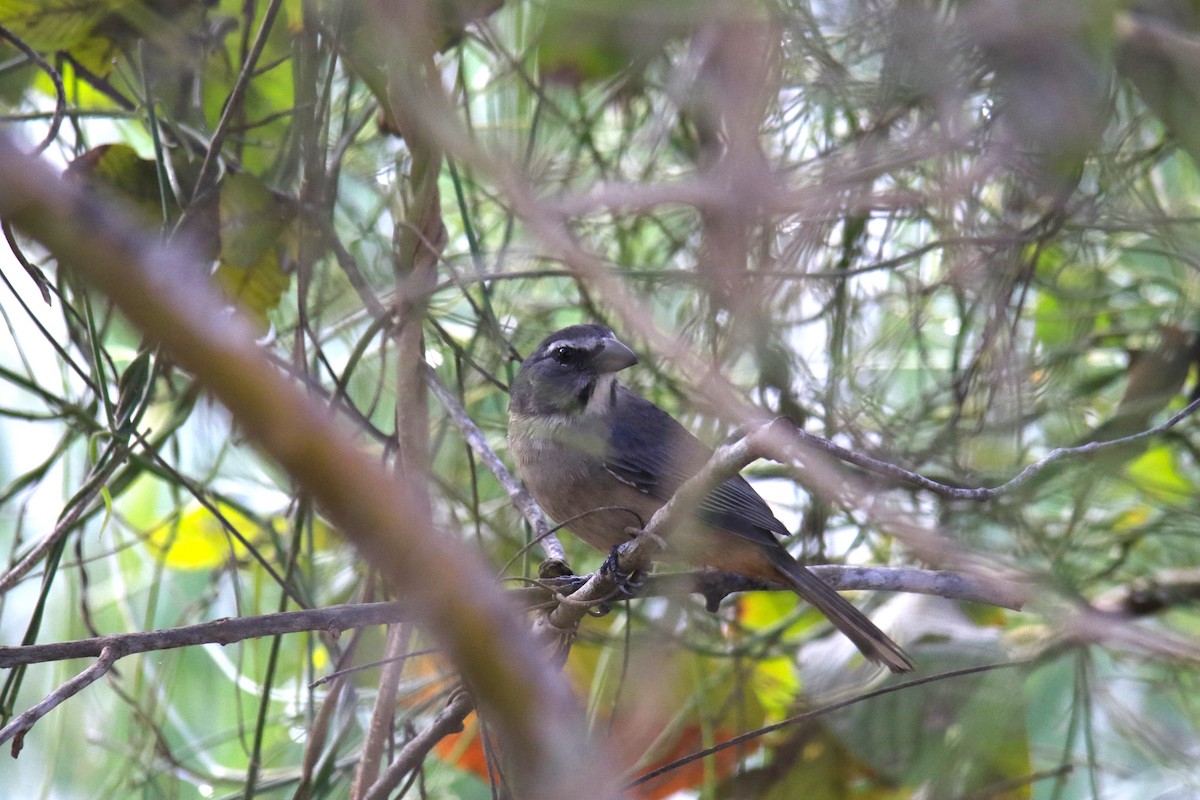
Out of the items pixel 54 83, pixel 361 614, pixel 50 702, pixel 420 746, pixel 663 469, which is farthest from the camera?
pixel 663 469

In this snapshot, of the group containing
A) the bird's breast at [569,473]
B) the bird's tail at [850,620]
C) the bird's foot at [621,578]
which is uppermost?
the bird's breast at [569,473]

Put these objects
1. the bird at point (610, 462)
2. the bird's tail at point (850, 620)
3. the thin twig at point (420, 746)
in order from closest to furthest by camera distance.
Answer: the thin twig at point (420, 746), the bird's tail at point (850, 620), the bird at point (610, 462)

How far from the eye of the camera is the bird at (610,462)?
397cm

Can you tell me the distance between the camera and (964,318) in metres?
3.66

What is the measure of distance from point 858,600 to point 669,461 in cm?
139

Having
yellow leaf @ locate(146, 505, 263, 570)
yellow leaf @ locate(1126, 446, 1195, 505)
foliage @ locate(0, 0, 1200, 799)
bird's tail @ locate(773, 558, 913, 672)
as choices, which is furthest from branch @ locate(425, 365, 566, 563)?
yellow leaf @ locate(1126, 446, 1195, 505)

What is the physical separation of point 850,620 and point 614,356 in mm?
1247

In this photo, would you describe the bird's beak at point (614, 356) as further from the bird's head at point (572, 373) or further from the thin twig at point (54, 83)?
the thin twig at point (54, 83)

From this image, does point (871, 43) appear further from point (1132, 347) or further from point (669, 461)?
point (1132, 347)

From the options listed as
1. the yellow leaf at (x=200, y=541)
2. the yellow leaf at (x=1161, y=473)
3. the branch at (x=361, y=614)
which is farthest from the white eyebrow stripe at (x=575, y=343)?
the yellow leaf at (x=1161, y=473)

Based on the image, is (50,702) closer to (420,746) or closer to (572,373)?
(420,746)

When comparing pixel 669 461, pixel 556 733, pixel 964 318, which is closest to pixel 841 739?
pixel 669 461

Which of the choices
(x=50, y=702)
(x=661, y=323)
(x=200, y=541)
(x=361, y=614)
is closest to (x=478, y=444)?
(x=661, y=323)

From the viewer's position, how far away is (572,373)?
4.30 meters
